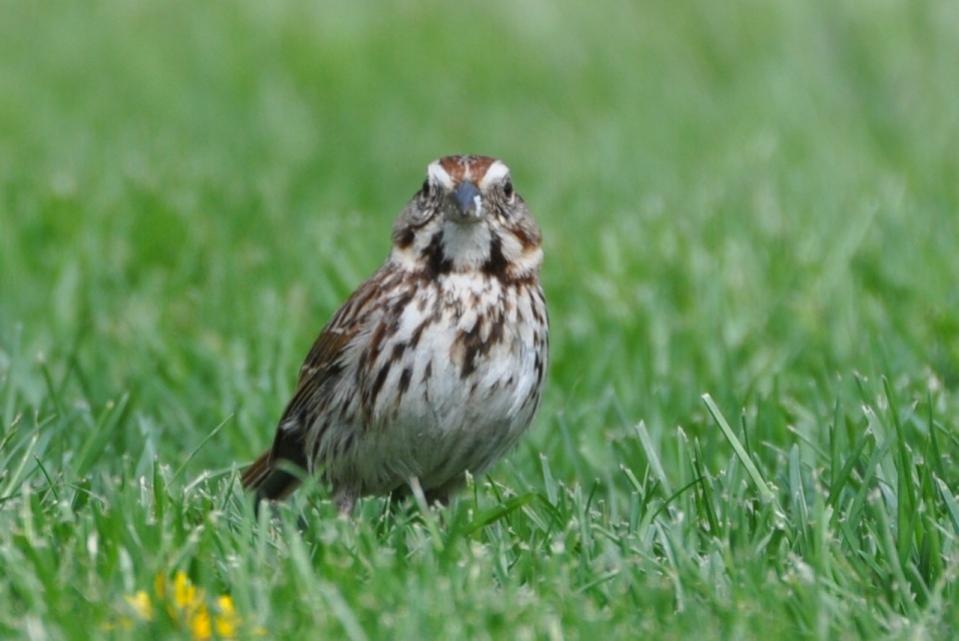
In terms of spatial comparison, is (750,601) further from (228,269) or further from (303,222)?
(303,222)

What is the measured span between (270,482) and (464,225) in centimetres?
95

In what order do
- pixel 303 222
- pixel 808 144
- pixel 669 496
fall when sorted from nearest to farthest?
1. pixel 669 496
2. pixel 303 222
3. pixel 808 144

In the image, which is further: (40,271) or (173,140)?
(173,140)

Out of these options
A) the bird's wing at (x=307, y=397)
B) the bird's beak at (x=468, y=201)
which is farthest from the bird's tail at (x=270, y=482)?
the bird's beak at (x=468, y=201)

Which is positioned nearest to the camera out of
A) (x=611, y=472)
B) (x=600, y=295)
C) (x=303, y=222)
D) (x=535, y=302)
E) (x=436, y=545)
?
(x=436, y=545)

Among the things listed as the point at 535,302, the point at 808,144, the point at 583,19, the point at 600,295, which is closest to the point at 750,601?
the point at 535,302

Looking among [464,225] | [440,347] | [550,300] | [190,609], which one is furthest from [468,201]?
[550,300]

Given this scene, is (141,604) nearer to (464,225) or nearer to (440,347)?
(440,347)

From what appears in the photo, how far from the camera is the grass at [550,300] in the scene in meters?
3.67

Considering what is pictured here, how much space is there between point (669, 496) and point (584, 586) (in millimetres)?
656

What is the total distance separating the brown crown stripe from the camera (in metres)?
4.61

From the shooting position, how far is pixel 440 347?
4504 mm

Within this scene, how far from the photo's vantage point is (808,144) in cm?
902

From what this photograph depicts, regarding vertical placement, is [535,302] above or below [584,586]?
above
